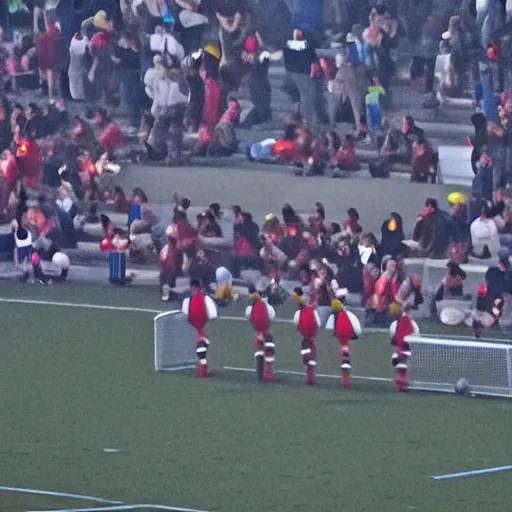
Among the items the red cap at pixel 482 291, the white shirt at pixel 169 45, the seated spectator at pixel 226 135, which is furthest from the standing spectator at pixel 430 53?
the white shirt at pixel 169 45

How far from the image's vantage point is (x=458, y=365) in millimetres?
16609

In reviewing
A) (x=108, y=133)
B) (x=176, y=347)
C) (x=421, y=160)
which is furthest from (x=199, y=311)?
(x=108, y=133)

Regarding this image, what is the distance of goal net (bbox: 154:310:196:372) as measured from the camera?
1775cm

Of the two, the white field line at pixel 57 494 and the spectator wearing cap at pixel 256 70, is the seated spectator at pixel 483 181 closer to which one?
the spectator wearing cap at pixel 256 70

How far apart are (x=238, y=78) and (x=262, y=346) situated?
10888 mm

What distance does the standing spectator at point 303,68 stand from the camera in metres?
26.1

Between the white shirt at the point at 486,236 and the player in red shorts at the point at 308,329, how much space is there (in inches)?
236

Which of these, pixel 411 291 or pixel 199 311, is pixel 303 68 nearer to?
pixel 411 291

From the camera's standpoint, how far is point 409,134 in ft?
80.2

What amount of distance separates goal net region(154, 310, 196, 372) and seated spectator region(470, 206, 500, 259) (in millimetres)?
5899

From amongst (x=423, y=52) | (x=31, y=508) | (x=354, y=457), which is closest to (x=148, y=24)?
(x=423, y=52)

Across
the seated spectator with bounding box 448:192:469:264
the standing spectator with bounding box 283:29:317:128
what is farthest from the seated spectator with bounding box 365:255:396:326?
the standing spectator with bounding box 283:29:317:128

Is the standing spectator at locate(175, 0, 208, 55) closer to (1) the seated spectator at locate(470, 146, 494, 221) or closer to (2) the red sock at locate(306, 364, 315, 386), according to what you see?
(1) the seated spectator at locate(470, 146, 494, 221)

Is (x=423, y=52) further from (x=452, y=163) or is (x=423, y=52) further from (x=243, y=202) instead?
(x=243, y=202)
